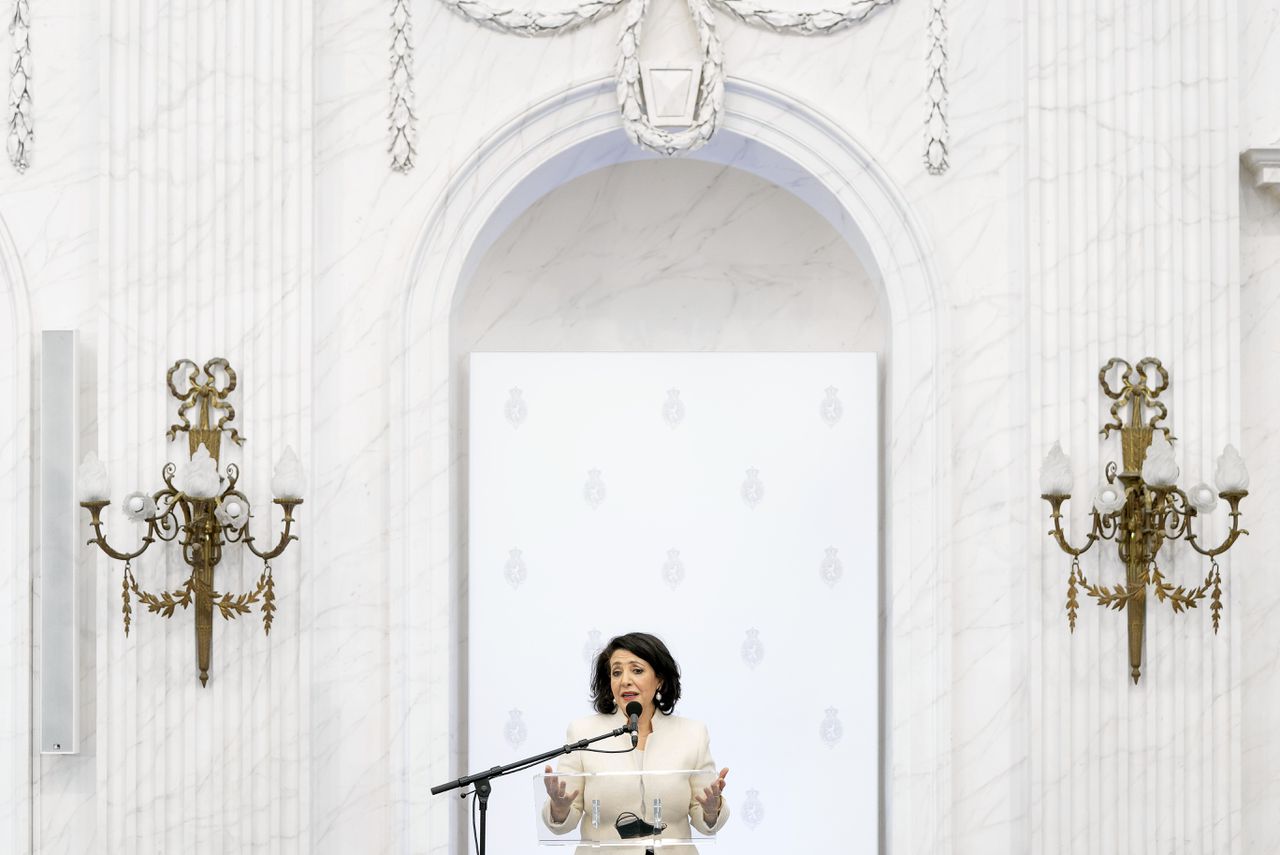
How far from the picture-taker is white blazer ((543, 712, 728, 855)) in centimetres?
405

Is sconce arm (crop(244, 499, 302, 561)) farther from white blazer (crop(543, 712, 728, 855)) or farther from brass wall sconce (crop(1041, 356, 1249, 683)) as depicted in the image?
brass wall sconce (crop(1041, 356, 1249, 683))

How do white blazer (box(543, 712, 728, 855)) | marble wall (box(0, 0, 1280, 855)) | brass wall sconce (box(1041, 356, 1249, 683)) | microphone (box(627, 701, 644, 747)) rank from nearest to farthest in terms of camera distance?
microphone (box(627, 701, 644, 747)), white blazer (box(543, 712, 728, 855)), brass wall sconce (box(1041, 356, 1249, 683)), marble wall (box(0, 0, 1280, 855))

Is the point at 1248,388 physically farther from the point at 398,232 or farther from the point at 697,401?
the point at 398,232

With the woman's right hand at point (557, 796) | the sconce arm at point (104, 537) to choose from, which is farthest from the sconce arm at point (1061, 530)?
the sconce arm at point (104, 537)

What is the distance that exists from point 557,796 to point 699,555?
1871 mm

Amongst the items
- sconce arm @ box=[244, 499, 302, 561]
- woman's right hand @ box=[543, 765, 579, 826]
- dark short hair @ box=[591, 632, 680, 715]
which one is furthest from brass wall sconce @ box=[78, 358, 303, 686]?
woman's right hand @ box=[543, 765, 579, 826]

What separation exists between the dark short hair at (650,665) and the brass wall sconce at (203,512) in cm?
119

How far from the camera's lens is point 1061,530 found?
192 inches

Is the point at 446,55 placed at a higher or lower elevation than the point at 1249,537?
higher

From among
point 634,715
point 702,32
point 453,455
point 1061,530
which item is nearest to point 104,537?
point 453,455

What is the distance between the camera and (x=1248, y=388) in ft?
17.0

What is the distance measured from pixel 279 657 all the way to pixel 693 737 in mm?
1551

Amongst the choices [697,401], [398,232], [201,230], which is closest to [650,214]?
[697,401]

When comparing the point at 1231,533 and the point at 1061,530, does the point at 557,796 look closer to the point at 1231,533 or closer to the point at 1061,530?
the point at 1061,530
